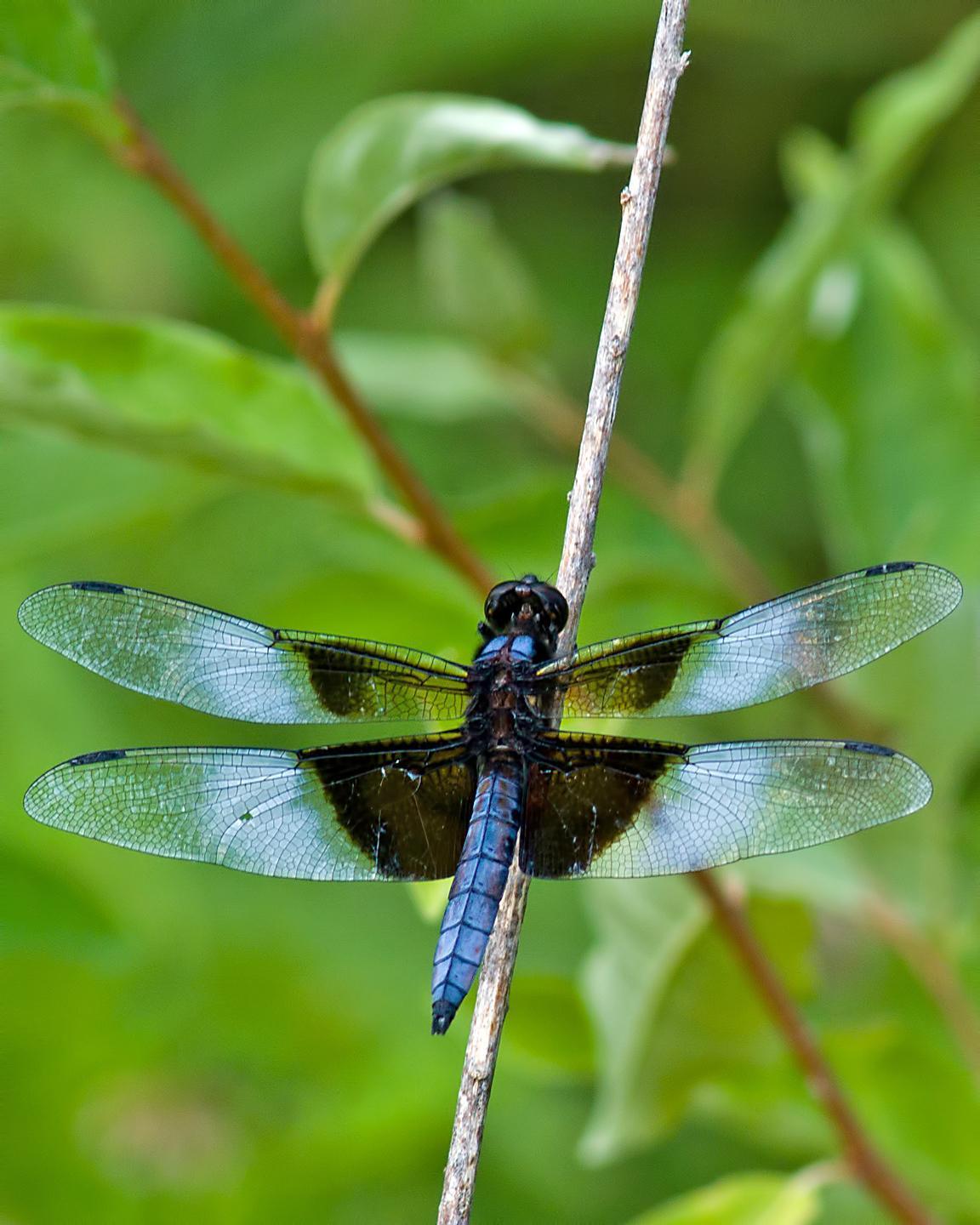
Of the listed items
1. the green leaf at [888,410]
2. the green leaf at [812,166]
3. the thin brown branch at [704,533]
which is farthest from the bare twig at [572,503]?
the green leaf at [812,166]

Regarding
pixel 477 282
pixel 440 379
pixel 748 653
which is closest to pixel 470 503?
pixel 440 379

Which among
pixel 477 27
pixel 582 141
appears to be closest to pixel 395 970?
pixel 582 141

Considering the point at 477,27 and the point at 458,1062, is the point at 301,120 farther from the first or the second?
the point at 458,1062

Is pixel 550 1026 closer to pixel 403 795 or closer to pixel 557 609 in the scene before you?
pixel 403 795

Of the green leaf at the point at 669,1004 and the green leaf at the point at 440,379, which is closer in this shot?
the green leaf at the point at 669,1004

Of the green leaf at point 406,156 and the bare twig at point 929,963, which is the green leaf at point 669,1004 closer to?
the bare twig at point 929,963

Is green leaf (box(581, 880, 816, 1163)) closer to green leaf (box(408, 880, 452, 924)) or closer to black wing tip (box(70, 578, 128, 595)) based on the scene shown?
green leaf (box(408, 880, 452, 924))

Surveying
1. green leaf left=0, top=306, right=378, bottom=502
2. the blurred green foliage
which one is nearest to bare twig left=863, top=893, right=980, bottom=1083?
the blurred green foliage
